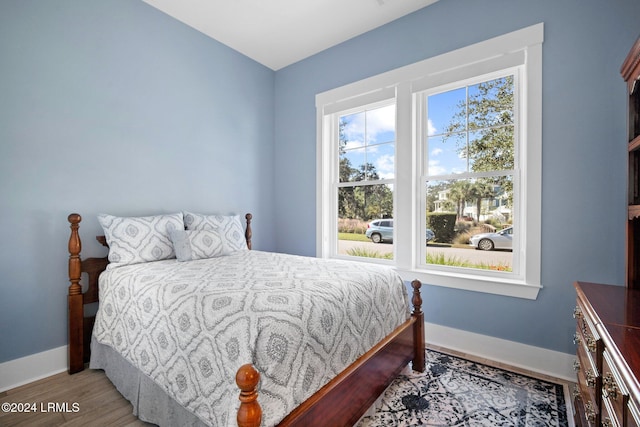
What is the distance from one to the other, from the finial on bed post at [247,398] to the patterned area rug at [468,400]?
3.17 feet

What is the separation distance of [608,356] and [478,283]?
56.4 inches

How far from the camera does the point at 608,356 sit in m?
0.98

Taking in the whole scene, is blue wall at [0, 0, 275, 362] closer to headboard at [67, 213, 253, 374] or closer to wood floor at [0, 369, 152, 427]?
headboard at [67, 213, 253, 374]

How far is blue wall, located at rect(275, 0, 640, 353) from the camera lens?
190 centimetres

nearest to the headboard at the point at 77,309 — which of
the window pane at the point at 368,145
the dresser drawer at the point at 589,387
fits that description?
the window pane at the point at 368,145

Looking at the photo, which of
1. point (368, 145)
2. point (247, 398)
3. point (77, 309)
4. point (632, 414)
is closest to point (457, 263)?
point (368, 145)

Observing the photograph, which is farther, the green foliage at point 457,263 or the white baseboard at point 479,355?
the green foliage at point 457,263

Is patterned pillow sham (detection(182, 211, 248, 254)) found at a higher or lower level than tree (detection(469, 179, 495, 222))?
lower

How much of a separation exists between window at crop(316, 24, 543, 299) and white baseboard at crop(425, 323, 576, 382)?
39 centimetres

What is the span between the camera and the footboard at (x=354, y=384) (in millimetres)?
933

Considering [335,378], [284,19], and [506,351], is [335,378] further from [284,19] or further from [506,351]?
[284,19]

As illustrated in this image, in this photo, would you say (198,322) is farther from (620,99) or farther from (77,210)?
(620,99)

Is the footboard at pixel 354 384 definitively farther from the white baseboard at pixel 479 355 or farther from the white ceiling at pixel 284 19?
the white ceiling at pixel 284 19

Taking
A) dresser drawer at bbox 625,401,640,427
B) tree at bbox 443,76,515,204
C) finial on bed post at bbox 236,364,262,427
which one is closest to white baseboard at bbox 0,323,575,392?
tree at bbox 443,76,515,204
